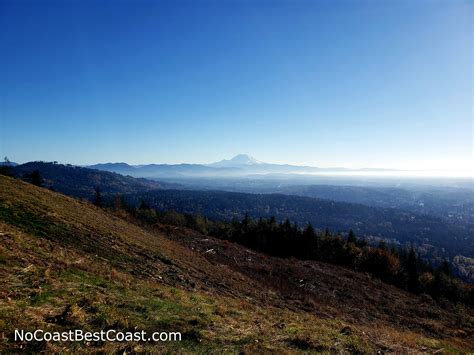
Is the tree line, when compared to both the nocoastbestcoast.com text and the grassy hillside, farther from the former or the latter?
the nocoastbestcoast.com text

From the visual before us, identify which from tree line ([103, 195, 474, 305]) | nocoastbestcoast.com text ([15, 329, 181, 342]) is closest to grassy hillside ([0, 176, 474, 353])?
nocoastbestcoast.com text ([15, 329, 181, 342])

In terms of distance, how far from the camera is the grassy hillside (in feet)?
28.6

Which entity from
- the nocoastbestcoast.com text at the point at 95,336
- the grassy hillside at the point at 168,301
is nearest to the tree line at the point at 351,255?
the grassy hillside at the point at 168,301

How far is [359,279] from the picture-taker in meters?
34.3

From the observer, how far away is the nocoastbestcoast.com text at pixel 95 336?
699 cm

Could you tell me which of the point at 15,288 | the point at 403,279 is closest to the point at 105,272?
the point at 15,288

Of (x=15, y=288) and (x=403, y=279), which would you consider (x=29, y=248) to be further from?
(x=403, y=279)

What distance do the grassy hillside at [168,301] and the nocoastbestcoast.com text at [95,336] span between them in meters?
0.23

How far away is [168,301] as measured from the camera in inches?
484

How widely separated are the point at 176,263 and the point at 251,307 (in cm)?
800

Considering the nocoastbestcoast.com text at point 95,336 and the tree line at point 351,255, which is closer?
the nocoastbestcoast.com text at point 95,336

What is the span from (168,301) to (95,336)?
15.5 ft

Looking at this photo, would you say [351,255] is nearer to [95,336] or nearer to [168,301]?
[168,301]

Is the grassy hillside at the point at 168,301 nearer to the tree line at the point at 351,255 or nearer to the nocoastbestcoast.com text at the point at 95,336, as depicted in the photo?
the nocoastbestcoast.com text at the point at 95,336
